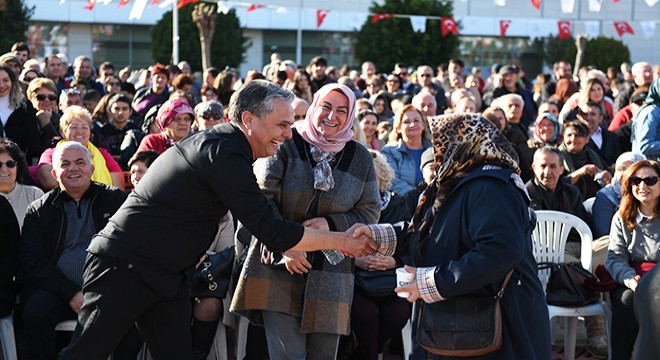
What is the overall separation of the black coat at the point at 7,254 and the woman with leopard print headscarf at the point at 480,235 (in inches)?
116

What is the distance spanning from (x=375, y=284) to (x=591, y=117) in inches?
203

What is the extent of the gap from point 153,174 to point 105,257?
45 centimetres

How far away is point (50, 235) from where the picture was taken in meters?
5.46

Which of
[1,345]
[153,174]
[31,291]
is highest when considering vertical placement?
[153,174]

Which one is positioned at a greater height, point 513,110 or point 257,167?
point 513,110

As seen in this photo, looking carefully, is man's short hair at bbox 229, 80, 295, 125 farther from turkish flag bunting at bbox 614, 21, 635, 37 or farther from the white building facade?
the white building facade

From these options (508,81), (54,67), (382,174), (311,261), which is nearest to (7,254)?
(311,261)

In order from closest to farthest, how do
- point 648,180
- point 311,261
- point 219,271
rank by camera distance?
1. point 311,261
2. point 219,271
3. point 648,180

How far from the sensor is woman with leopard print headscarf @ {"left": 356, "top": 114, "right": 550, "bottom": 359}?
3.34m

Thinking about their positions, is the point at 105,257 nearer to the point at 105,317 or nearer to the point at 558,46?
the point at 105,317

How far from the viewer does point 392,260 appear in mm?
5582

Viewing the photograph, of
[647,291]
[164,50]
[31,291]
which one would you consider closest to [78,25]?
[164,50]

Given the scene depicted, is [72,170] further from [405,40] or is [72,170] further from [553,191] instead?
[405,40]

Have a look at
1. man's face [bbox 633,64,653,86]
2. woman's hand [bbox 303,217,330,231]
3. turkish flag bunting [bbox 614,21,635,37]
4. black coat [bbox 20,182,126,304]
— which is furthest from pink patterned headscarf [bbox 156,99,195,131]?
turkish flag bunting [bbox 614,21,635,37]
